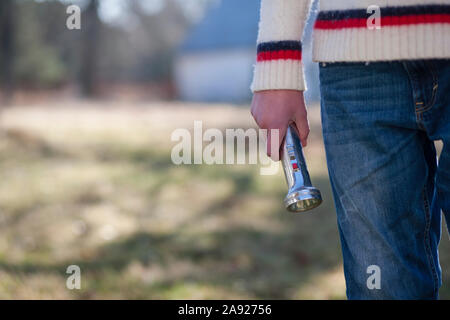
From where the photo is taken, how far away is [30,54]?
23.3 m

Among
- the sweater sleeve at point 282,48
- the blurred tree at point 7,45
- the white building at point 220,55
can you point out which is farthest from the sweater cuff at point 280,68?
the white building at point 220,55

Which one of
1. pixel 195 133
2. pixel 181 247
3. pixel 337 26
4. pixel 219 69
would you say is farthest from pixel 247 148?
pixel 219 69

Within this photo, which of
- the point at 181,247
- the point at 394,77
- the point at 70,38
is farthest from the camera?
the point at 70,38

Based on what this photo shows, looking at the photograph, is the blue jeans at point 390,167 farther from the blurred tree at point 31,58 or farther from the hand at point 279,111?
the blurred tree at point 31,58

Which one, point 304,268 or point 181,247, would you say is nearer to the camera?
point 304,268

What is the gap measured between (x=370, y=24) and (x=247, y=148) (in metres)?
6.04

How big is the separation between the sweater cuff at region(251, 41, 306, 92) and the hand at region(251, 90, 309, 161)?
0.8 inches

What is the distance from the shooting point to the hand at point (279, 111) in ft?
4.45

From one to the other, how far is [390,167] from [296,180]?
25cm

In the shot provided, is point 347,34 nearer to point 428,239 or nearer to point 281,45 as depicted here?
point 281,45

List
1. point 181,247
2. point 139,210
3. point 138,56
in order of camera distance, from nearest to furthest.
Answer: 1. point 181,247
2. point 139,210
3. point 138,56

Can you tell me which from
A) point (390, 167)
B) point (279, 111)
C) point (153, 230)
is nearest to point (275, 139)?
point (279, 111)

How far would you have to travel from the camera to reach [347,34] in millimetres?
1303
